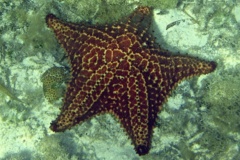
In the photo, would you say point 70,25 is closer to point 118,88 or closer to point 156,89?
point 118,88

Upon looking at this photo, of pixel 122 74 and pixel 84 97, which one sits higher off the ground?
pixel 122 74

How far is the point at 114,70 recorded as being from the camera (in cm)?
579

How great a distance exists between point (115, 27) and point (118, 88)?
50.7 inches

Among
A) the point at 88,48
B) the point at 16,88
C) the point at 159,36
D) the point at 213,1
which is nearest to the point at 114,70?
the point at 88,48

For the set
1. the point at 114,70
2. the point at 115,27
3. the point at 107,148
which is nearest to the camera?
the point at 114,70

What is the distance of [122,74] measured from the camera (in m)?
5.79

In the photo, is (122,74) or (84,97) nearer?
(122,74)

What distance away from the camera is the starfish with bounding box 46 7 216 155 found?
5820mm

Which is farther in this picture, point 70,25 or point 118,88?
point 70,25

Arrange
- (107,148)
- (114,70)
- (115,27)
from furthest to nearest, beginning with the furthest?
(107,148) < (115,27) < (114,70)

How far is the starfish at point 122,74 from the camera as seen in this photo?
19.1 ft

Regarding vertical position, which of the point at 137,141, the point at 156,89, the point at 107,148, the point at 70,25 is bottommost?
the point at 107,148

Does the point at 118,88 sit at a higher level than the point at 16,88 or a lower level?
higher

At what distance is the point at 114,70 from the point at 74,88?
37.8 inches
